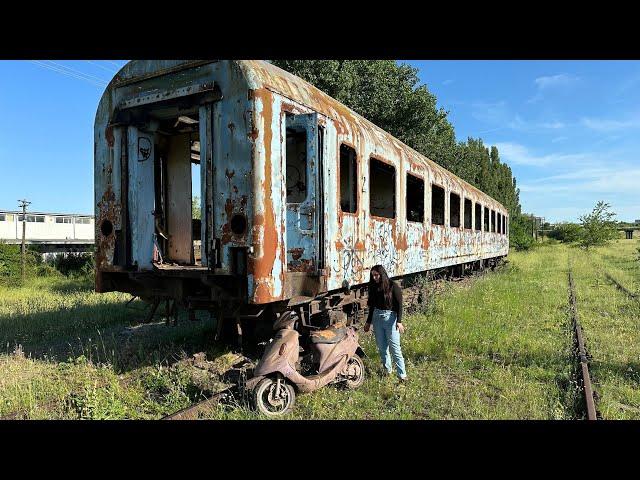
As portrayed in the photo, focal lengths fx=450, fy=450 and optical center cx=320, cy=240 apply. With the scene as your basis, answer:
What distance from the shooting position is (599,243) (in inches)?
1478

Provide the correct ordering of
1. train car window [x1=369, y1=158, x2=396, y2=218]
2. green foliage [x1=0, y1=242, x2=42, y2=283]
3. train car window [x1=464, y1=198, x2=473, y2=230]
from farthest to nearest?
green foliage [x1=0, y1=242, x2=42, y2=283] < train car window [x1=464, y1=198, x2=473, y2=230] < train car window [x1=369, y1=158, x2=396, y2=218]

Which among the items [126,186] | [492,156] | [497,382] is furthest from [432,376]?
[492,156]

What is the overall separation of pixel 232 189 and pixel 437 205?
273 inches

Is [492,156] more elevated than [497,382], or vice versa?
[492,156]

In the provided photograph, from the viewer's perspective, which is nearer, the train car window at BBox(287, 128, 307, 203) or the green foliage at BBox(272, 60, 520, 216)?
the train car window at BBox(287, 128, 307, 203)

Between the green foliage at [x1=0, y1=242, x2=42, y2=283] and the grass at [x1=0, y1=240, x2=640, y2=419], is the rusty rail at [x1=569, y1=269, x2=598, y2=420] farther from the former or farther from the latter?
the green foliage at [x1=0, y1=242, x2=42, y2=283]

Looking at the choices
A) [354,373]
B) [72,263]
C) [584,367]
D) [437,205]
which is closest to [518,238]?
[437,205]

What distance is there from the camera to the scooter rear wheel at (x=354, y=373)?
4.94m

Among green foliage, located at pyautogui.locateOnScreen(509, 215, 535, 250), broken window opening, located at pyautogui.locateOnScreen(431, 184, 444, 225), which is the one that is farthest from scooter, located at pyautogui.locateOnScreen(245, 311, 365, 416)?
green foliage, located at pyautogui.locateOnScreen(509, 215, 535, 250)

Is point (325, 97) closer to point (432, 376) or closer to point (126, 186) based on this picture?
point (126, 186)

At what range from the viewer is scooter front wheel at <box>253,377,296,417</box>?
4129 millimetres

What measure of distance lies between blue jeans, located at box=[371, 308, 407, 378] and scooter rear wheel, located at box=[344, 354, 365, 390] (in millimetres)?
402
